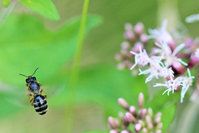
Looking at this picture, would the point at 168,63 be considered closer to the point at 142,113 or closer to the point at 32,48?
the point at 142,113

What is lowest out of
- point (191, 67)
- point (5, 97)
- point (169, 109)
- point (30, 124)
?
point (169, 109)

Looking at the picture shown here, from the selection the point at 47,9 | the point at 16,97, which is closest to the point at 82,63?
the point at 16,97

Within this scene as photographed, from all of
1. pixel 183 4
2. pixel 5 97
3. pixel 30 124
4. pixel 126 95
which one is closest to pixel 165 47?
pixel 126 95

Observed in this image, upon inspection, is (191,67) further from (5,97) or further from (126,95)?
(5,97)

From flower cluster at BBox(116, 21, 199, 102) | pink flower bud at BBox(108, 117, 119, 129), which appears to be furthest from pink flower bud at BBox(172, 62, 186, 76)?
pink flower bud at BBox(108, 117, 119, 129)

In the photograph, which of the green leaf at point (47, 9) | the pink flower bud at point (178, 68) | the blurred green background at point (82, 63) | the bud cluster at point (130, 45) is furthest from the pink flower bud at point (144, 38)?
the green leaf at point (47, 9)

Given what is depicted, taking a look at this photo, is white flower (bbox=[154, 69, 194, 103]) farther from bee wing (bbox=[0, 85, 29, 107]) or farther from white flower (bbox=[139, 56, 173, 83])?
bee wing (bbox=[0, 85, 29, 107])
